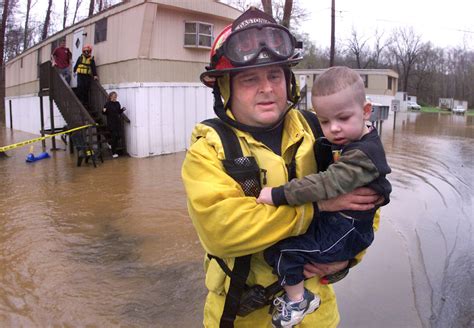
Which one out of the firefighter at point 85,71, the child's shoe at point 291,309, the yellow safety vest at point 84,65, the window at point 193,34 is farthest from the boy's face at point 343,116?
the yellow safety vest at point 84,65

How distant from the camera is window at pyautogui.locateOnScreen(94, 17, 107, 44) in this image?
14148 mm

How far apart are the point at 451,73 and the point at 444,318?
100826 mm

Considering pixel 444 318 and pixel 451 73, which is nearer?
pixel 444 318

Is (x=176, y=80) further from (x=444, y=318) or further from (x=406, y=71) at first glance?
(x=406, y=71)

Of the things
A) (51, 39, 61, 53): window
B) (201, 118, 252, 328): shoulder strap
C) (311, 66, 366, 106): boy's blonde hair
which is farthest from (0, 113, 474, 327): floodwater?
(51, 39, 61, 53): window

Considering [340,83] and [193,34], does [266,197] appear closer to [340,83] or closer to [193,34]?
[340,83]

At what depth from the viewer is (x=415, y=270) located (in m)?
4.90

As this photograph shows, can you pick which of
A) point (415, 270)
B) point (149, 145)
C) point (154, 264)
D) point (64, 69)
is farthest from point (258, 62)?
point (64, 69)

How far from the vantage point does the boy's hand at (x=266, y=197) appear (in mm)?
1718

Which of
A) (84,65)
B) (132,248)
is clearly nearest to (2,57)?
(84,65)

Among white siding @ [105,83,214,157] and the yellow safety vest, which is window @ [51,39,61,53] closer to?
the yellow safety vest

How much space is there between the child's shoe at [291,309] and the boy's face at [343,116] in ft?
2.39

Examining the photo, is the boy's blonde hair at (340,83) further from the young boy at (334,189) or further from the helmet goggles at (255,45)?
the helmet goggles at (255,45)

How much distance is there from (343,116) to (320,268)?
0.68 m
